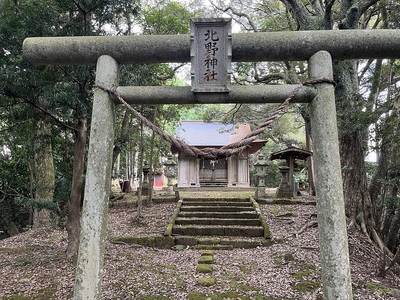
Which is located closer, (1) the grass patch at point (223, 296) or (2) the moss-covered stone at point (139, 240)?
(1) the grass patch at point (223, 296)

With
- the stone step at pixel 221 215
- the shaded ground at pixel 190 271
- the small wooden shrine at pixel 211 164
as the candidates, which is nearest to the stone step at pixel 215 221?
the stone step at pixel 221 215

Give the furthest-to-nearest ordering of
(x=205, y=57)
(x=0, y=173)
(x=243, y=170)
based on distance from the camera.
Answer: (x=243, y=170) < (x=0, y=173) < (x=205, y=57)

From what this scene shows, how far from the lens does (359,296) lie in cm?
407

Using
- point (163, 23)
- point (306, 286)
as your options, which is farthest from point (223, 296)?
point (163, 23)

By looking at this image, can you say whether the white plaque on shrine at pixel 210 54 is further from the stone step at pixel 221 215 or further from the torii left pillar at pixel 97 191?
the stone step at pixel 221 215

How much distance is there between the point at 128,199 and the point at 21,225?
14.7 ft

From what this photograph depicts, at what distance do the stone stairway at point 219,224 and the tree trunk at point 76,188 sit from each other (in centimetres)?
286

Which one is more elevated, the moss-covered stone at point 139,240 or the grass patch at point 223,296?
the moss-covered stone at point 139,240

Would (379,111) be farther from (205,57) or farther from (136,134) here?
(136,134)

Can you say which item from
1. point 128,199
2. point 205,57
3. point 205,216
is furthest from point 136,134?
point 205,57

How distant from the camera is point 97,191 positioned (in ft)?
9.20

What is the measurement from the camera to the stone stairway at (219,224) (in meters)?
7.57

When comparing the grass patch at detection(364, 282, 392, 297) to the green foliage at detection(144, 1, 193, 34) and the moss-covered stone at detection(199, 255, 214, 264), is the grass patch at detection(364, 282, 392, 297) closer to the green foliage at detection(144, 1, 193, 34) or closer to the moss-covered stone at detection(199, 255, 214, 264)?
the moss-covered stone at detection(199, 255, 214, 264)

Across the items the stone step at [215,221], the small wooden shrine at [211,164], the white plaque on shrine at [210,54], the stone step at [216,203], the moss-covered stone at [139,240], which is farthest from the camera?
the small wooden shrine at [211,164]
